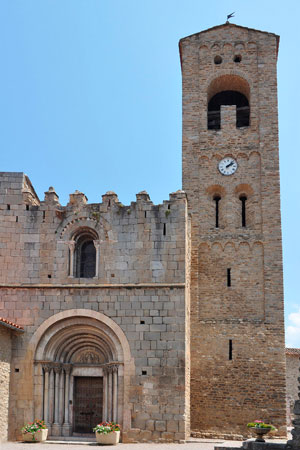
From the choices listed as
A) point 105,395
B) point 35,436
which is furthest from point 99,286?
point 35,436

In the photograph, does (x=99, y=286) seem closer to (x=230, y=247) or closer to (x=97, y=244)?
(x=97, y=244)

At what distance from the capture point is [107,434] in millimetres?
17188

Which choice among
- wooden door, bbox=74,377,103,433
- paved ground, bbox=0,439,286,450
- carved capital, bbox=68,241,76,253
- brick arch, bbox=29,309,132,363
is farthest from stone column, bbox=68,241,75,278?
paved ground, bbox=0,439,286,450

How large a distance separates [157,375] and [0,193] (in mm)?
8019

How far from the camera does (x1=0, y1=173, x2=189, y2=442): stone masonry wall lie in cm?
1781

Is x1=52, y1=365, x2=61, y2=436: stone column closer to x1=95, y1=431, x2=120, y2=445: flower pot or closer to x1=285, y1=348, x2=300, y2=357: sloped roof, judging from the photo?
x1=95, y1=431, x2=120, y2=445: flower pot

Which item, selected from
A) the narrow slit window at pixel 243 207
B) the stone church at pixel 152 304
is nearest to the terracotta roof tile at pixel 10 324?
the stone church at pixel 152 304

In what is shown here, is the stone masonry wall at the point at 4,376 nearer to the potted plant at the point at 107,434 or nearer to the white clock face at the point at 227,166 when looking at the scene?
the potted plant at the point at 107,434

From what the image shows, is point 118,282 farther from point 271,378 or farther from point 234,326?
point 271,378

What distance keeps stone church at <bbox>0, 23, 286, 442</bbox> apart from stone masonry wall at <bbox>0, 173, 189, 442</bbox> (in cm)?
3

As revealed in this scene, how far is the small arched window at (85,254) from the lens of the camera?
19.5m

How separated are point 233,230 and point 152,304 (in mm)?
6211

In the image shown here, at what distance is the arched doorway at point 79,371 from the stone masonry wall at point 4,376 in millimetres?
857

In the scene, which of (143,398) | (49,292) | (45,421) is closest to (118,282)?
(49,292)
